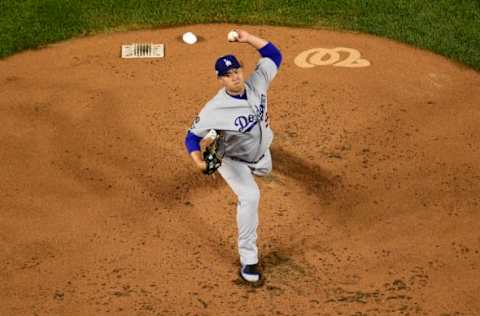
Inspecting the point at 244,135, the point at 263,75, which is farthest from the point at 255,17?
the point at 244,135

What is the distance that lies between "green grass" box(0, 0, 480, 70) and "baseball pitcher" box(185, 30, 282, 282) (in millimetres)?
4622

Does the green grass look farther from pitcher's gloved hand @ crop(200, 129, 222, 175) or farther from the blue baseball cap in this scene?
pitcher's gloved hand @ crop(200, 129, 222, 175)

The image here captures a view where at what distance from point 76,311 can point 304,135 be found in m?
3.62

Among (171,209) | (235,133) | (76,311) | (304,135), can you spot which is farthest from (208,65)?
(76,311)

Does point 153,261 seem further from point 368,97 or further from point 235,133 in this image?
point 368,97

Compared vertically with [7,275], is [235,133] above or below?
above

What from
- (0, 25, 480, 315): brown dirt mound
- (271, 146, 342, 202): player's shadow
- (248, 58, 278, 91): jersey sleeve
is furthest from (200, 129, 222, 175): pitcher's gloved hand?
(271, 146, 342, 202): player's shadow

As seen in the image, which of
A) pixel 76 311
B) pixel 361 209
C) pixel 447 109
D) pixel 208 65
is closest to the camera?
pixel 76 311

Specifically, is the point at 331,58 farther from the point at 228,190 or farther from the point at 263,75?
the point at 263,75

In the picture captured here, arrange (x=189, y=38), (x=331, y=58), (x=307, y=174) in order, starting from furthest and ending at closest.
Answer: (x=189, y=38), (x=331, y=58), (x=307, y=174)

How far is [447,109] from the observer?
10484mm

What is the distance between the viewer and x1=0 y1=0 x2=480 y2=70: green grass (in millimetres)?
12250

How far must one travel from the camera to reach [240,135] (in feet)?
25.7

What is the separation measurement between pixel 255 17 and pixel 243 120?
5144mm
